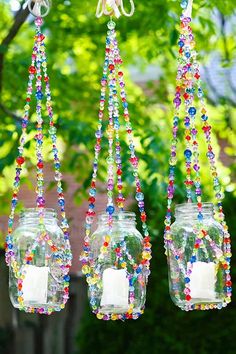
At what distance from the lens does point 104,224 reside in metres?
2.11

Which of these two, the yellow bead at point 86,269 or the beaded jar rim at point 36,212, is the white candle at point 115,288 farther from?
the beaded jar rim at point 36,212

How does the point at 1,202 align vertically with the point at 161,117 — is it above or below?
below

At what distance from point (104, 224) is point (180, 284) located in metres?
0.25

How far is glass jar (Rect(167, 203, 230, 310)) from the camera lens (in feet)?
6.54

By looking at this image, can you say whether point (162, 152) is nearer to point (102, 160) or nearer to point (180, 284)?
point (102, 160)

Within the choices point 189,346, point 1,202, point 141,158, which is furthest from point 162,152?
point 189,346

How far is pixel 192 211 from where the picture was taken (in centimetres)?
206

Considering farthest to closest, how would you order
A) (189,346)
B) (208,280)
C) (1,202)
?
(189,346) < (1,202) < (208,280)

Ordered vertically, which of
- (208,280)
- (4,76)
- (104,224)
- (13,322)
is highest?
(4,76)

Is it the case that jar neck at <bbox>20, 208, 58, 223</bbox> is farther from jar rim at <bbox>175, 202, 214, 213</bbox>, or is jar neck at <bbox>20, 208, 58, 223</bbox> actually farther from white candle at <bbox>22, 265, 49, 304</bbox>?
jar rim at <bbox>175, 202, 214, 213</bbox>

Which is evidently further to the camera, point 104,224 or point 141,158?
point 141,158

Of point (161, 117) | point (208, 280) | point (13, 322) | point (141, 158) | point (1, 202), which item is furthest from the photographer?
point (13, 322)

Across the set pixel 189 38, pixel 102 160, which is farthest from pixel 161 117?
pixel 189 38

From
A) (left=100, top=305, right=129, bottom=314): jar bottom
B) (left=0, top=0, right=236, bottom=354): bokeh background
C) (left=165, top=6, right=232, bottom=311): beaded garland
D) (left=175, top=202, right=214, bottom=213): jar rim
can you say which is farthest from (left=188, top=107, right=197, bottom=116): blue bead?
(left=0, top=0, right=236, bottom=354): bokeh background
